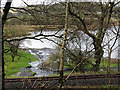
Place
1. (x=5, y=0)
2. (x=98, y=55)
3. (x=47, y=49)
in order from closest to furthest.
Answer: (x=5, y=0), (x=98, y=55), (x=47, y=49)

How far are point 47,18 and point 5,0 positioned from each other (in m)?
0.78

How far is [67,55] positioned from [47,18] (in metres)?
1.41

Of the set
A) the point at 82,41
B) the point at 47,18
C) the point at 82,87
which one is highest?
the point at 47,18

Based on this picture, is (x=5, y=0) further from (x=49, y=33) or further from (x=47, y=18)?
(x=49, y=33)

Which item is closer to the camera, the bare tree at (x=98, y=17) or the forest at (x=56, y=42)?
the forest at (x=56, y=42)

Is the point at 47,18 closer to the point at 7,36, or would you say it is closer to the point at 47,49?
the point at 7,36

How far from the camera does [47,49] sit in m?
3.57

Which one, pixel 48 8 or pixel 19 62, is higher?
pixel 48 8

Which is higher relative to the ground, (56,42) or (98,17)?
(98,17)

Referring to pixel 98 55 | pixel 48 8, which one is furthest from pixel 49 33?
pixel 98 55

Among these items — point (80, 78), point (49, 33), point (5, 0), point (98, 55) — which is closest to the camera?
point (5, 0)

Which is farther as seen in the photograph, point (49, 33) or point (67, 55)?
point (67, 55)

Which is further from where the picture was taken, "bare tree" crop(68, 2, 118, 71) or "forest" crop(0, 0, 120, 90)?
"bare tree" crop(68, 2, 118, 71)

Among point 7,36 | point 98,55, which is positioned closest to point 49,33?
point 7,36
